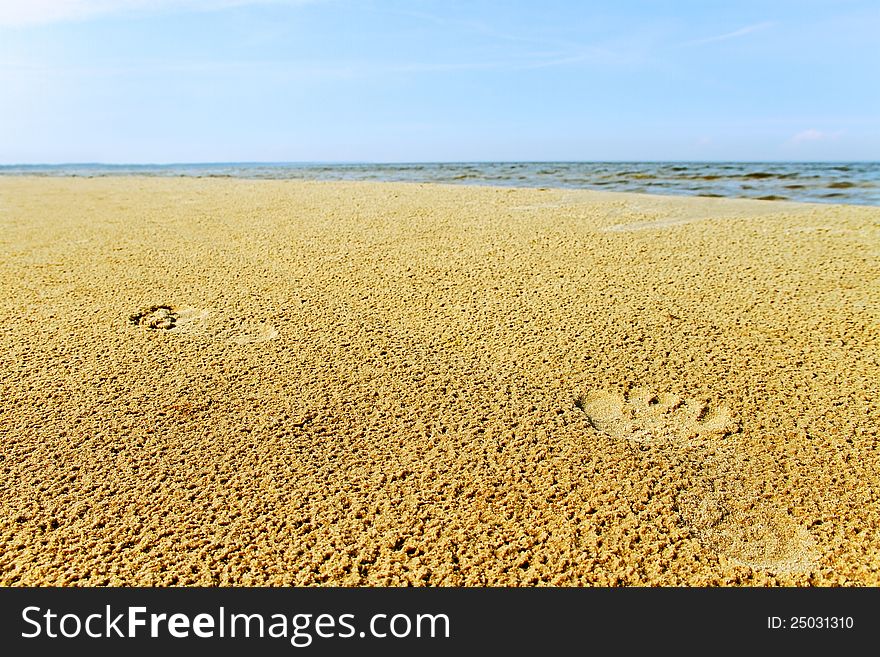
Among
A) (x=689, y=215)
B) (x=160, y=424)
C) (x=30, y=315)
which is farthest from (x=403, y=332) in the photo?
(x=689, y=215)

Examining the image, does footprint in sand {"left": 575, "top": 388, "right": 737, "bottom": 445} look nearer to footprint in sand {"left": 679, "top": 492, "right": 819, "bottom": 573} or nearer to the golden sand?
the golden sand

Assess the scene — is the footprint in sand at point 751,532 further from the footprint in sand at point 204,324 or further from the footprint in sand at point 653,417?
the footprint in sand at point 204,324

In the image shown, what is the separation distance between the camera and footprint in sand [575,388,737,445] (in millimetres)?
1394

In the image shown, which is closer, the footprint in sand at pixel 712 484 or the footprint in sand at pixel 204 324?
the footprint in sand at pixel 712 484

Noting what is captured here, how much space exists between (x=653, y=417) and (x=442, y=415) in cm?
46

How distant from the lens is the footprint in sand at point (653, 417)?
1.39 metres

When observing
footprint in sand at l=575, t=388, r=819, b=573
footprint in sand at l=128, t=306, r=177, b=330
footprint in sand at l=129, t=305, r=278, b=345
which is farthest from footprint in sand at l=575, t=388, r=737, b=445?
footprint in sand at l=128, t=306, r=177, b=330

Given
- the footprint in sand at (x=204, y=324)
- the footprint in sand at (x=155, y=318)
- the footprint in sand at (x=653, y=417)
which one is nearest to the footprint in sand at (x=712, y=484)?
the footprint in sand at (x=653, y=417)

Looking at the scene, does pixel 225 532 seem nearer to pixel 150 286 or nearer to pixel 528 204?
pixel 150 286

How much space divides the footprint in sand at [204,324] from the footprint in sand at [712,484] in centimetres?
92

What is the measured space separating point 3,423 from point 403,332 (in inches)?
37.7

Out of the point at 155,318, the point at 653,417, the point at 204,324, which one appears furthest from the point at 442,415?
the point at 155,318

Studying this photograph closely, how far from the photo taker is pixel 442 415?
146cm

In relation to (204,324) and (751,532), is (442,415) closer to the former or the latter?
(751,532)
